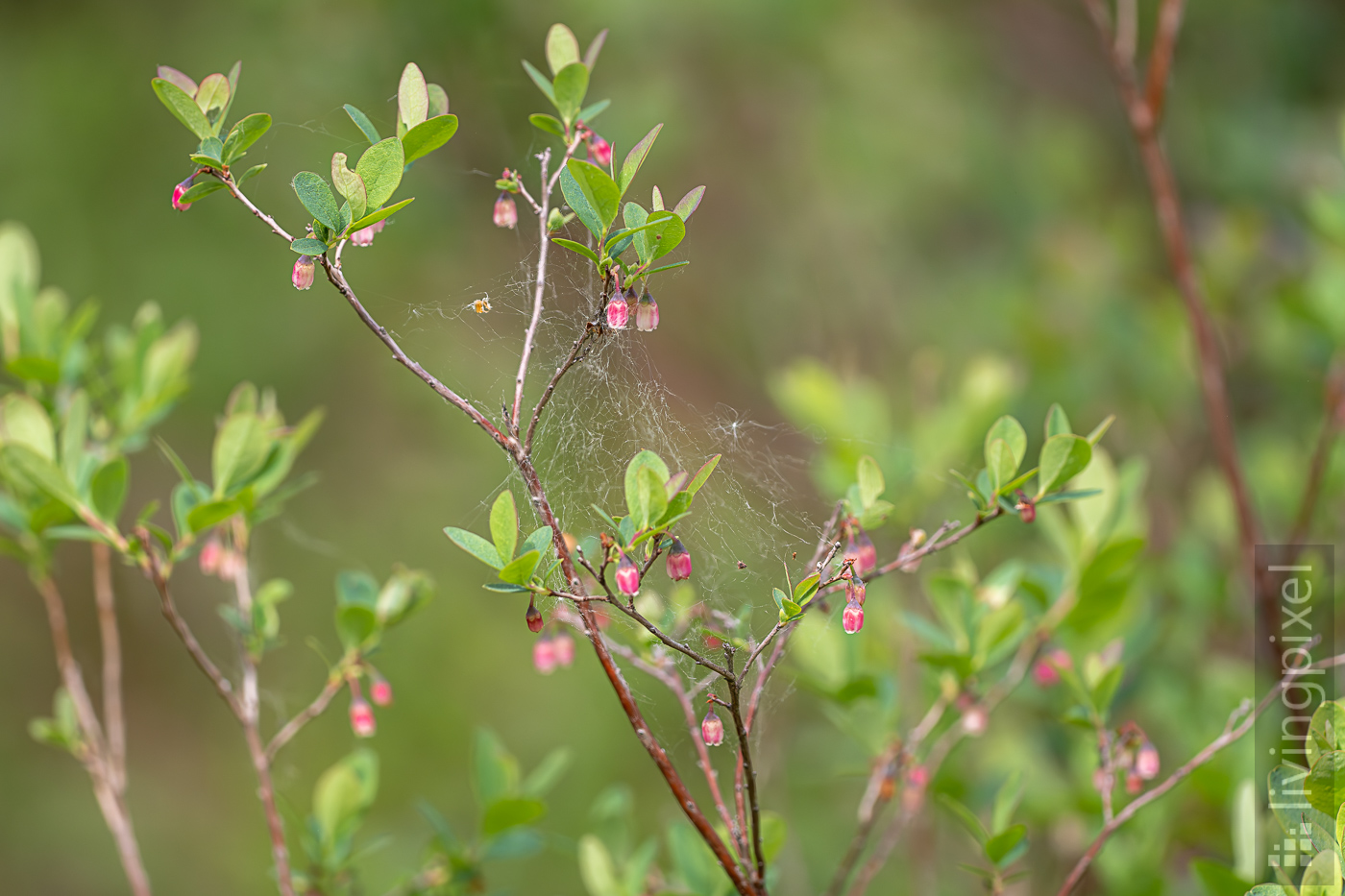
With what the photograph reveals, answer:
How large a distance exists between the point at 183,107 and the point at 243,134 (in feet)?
0.16

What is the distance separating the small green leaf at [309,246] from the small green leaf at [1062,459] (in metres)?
0.49

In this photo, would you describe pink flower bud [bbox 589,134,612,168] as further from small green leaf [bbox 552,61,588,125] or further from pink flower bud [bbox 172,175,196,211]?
pink flower bud [bbox 172,175,196,211]

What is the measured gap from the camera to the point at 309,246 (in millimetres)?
615

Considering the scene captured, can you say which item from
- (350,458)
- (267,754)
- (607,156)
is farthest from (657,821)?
(607,156)

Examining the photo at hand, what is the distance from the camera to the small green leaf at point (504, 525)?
0.64m

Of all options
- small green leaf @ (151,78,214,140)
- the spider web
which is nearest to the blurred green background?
the spider web

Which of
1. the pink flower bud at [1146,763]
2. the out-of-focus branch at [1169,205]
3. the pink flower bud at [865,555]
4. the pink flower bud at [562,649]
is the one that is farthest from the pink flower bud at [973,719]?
the out-of-focus branch at [1169,205]

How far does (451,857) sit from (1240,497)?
94 centimetres

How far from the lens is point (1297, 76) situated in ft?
9.35

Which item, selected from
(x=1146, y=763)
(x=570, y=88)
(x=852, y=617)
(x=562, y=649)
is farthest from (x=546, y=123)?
(x=1146, y=763)

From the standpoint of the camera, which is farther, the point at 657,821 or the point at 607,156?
the point at 657,821

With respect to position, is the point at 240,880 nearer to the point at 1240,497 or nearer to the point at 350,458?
the point at 350,458

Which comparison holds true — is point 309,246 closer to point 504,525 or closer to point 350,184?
point 350,184

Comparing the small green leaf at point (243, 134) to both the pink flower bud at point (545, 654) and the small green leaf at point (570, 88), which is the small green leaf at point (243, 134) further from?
the pink flower bud at point (545, 654)
